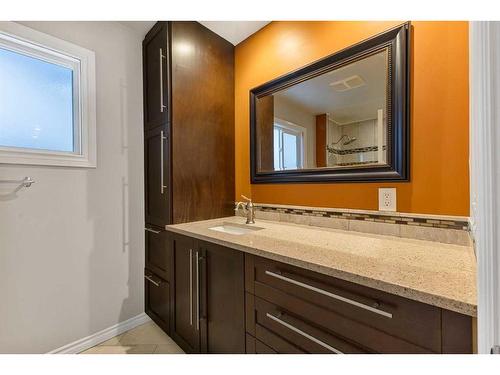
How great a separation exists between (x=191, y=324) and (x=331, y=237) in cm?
105

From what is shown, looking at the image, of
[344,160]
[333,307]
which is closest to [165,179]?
[344,160]

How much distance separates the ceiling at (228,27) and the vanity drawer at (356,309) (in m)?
1.83

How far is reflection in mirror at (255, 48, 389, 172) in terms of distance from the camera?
1259mm

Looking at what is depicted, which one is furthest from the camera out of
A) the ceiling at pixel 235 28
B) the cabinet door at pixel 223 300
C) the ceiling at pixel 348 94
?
the ceiling at pixel 235 28

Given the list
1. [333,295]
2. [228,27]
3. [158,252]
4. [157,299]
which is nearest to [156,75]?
[228,27]

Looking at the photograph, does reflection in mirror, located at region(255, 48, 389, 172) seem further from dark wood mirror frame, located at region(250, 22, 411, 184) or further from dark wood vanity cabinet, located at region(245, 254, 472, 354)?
dark wood vanity cabinet, located at region(245, 254, 472, 354)

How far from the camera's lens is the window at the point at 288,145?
163 centimetres

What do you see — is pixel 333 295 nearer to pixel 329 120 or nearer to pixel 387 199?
pixel 387 199

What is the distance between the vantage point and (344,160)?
139cm

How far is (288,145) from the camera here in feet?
5.61

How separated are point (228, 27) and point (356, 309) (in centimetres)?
211

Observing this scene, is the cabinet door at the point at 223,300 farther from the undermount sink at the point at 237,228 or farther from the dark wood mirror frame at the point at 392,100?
the dark wood mirror frame at the point at 392,100

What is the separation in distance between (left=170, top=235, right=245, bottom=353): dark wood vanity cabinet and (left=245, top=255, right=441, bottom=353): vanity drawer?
0.74ft

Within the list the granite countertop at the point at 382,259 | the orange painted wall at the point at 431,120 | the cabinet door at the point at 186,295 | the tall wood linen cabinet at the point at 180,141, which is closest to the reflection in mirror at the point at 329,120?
the orange painted wall at the point at 431,120
